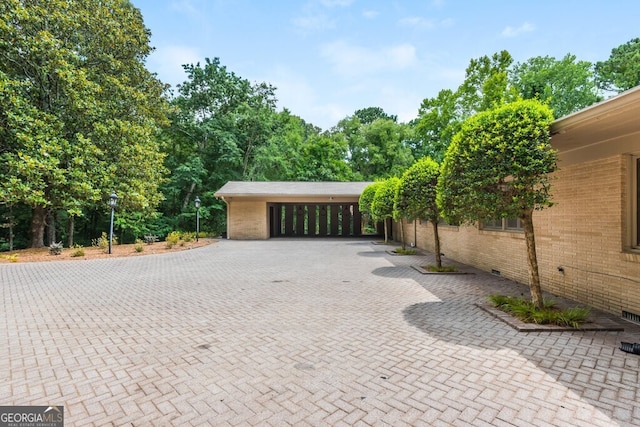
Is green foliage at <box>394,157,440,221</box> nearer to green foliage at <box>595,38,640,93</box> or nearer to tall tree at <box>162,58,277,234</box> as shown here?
tall tree at <box>162,58,277,234</box>

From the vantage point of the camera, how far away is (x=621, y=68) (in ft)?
87.4

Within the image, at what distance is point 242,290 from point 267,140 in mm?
23750

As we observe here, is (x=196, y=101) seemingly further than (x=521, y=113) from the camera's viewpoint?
Yes

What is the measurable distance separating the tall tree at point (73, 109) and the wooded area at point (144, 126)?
0.21ft

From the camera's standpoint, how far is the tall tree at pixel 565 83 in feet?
89.7

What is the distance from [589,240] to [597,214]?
469mm

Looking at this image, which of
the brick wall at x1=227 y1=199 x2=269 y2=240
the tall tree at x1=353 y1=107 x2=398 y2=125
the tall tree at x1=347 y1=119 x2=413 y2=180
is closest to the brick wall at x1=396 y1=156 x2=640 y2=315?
the brick wall at x1=227 y1=199 x2=269 y2=240

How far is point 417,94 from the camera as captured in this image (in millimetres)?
30172

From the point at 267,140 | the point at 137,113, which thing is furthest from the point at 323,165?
the point at 137,113

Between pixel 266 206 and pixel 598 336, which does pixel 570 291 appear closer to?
pixel 598 336

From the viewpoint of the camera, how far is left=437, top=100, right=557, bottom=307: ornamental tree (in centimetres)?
449

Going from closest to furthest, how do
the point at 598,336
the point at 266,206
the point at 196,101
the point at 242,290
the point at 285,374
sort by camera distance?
the point at 285,374
the point at 598,336
the point at 242,290
the point at 266,206
the point at 196,101

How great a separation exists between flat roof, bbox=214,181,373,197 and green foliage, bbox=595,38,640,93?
23.3 m

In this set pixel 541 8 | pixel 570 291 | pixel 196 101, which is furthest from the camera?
pixel 196 101
